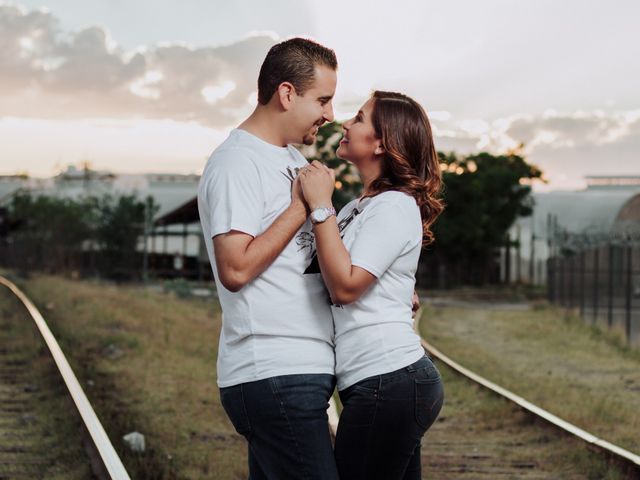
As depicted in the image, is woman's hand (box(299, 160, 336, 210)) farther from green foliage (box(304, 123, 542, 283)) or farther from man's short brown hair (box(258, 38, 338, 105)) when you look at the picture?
green foliage (box(304, 123, 542, 283))

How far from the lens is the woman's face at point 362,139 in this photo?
3.02m

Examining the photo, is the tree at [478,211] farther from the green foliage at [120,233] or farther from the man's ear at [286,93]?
the man's ear at [286,93]

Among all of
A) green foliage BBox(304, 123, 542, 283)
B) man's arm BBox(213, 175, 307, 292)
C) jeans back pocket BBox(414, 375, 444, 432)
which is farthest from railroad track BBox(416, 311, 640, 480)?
green foliage BBox(304, 123, 542, 283)

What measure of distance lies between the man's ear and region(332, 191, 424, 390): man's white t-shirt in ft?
1.22

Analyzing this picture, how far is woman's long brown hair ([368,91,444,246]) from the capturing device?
2975 mm

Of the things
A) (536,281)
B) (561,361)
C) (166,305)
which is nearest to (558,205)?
(536,281)

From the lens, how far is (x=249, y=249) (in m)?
2.74

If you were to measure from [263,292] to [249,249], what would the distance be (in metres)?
0.13

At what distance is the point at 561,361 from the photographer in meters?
14.5

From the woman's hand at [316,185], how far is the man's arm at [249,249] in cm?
4

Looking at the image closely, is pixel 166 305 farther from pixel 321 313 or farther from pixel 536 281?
pixel 536 281

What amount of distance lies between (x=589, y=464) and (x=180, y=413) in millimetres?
3555

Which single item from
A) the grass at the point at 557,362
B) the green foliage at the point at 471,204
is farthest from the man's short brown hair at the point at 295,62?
the green foliage at the point at 471,204

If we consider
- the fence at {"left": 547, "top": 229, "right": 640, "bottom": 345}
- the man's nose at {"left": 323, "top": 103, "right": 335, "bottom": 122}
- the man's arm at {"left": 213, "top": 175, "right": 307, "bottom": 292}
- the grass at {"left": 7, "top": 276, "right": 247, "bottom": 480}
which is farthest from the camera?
the fence at {"left": 547, "top": 229, "right": 640, "bottom": 345}
